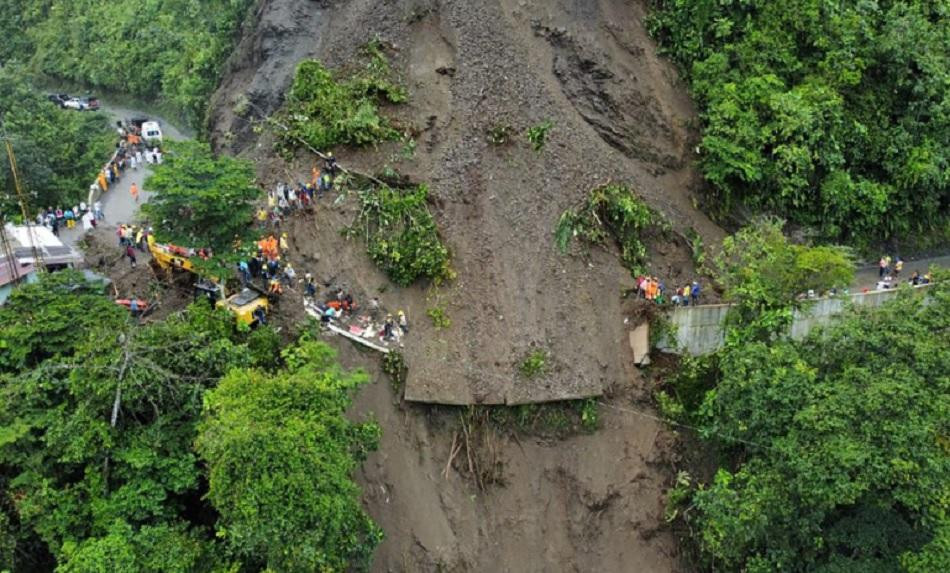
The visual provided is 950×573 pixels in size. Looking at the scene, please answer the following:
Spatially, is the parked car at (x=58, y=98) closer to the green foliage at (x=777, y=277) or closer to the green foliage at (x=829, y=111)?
the green foliage at (x=829, y=111)

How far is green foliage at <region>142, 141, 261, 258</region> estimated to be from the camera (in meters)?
22.6

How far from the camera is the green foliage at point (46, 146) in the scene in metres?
32.8

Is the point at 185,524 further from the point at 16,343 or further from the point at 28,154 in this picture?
the point at 28,154

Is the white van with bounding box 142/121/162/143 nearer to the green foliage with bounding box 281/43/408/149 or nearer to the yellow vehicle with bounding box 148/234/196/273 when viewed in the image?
the green foliage with bounding box 281/43/408/149

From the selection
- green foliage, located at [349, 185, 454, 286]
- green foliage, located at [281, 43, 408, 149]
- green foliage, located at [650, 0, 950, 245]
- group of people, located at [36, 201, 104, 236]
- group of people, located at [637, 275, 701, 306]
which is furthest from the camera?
group of people, located at [36, 201, 104, 236]

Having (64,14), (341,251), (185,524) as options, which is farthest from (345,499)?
(64,14)

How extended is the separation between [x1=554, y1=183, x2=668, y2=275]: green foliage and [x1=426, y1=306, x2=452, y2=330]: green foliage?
4.13 m

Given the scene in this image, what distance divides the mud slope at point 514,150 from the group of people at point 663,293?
54cm

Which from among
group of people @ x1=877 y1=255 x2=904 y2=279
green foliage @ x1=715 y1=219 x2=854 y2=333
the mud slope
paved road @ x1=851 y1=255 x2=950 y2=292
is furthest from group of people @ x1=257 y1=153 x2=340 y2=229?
group of people @ x1=877 y1=255 x2=904 y2=279

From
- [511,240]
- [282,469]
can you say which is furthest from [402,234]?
[282,469]

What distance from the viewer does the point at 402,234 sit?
2509 cm

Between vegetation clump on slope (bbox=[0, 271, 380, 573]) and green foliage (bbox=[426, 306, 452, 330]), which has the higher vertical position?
vegetation clump on slope (bbox=[0, 271, 380, 573])

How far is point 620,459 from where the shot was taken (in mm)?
23719

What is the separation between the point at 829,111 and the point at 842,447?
43.9 ft
